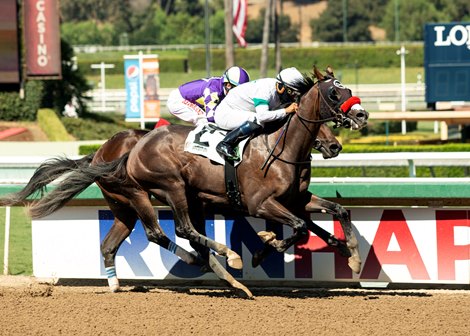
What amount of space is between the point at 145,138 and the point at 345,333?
243 cm

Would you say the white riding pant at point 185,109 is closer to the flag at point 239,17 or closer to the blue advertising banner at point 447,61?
the blue advertising banner at point 447,61

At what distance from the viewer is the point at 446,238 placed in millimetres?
7340

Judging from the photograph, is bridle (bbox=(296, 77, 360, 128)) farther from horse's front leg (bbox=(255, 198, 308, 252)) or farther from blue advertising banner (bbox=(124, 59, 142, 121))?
blue advertising banner (bbox=(124, 59, 142, 121))

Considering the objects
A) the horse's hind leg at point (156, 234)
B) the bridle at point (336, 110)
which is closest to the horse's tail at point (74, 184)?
the horse's hind leg at point (156, 234)

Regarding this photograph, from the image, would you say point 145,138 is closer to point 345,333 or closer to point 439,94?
point 345,333

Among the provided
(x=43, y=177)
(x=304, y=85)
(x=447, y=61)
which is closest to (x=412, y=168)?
(x=304, y=85)

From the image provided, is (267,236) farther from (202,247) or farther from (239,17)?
(239,17)

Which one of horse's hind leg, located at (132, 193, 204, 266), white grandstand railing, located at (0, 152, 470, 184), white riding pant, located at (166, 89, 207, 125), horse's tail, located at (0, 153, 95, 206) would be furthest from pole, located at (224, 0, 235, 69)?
horse's hind leg, located at (132, 193, 204, 266)

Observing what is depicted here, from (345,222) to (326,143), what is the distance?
0.58 m

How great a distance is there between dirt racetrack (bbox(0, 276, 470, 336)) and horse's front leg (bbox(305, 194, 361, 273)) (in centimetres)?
25

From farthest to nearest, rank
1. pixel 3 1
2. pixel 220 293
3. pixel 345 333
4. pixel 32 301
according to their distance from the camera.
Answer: pixel 3 1 → pixel 220 293 → pixel 32 301 → pixel 345 333

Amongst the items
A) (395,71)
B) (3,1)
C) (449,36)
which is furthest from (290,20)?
(449,36)

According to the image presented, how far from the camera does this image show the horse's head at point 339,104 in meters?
6.63

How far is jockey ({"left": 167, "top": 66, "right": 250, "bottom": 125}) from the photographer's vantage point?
7539mm
